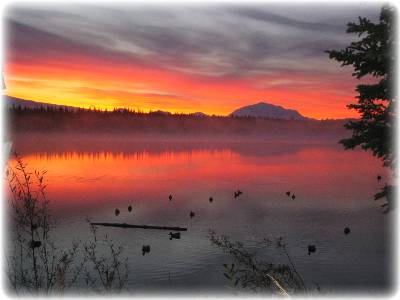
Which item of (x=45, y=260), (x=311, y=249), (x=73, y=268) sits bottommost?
(x=73, y=268)

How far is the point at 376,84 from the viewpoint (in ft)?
49.7

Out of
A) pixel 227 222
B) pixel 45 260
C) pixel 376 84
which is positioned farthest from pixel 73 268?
pixel 376 84

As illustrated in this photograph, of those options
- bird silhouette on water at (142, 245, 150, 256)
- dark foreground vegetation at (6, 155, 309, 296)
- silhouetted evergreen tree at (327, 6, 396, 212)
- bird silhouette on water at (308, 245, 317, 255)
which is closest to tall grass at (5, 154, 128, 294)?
dark foreground vegetation at (6, 155, 309, 296)

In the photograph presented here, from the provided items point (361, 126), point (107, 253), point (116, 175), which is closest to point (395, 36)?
point (361, 126)

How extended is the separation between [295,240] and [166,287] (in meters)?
16.2

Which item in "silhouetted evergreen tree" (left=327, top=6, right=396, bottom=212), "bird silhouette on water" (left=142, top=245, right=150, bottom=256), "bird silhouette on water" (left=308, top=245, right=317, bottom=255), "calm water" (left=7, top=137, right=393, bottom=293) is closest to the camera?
"silhouetted evergreen tree" (left=327, top=6, right=396, bottom=212)

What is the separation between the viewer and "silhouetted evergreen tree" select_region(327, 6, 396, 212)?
46.3ft

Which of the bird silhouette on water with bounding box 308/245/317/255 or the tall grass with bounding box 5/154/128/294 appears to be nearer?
the tall grass with bounding box 5/154/128/294

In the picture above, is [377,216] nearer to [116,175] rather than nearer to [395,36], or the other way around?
[395,36]

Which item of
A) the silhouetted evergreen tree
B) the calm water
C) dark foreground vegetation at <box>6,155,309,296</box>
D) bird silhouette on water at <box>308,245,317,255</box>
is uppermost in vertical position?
the silhouetted evergreen tree

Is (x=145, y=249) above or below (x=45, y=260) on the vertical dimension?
below

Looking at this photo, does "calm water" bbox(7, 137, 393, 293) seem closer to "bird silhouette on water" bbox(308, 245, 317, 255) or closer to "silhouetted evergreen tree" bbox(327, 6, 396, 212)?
"bird silhouette on water" bbox(308, 245, 317, 255)

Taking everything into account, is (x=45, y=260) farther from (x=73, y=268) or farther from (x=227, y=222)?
(x=227, y=222)

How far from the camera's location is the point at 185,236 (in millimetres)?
40500
